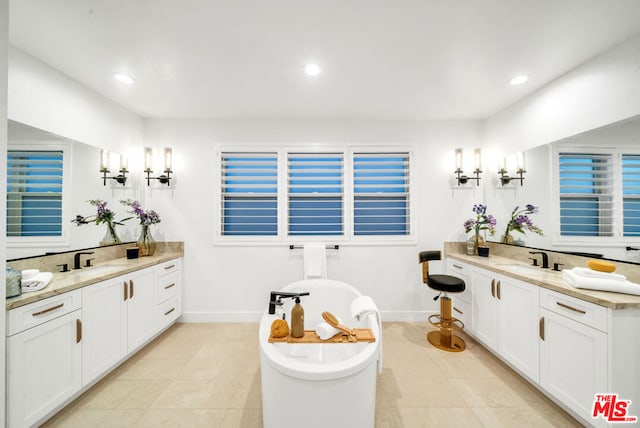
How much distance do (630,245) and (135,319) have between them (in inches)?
161

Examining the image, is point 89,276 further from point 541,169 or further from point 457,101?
point 541,169

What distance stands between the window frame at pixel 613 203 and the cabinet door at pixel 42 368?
3.99 meters

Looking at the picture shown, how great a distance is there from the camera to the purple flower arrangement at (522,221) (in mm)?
2406

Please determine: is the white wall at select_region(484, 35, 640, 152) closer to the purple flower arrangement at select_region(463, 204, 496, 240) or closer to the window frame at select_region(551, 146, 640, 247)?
the window frame at select_region(551, 146, 640, 247)

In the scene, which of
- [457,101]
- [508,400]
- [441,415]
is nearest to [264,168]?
[457,101]

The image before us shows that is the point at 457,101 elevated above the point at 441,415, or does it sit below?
above

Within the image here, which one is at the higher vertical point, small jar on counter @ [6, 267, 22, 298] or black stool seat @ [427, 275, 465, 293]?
small jar on counter @ [6, 267, 22, 298]

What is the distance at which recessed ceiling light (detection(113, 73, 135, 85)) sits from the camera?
216 centimetres

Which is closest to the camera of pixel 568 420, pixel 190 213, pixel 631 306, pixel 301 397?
pixel 301 397

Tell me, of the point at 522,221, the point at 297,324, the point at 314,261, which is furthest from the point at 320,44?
the point at 522,221

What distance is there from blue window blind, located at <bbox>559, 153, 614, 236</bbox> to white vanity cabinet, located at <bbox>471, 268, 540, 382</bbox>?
736 mm

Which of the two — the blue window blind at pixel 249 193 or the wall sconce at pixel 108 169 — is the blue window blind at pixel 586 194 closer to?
the blue window blind at pixel 249 193

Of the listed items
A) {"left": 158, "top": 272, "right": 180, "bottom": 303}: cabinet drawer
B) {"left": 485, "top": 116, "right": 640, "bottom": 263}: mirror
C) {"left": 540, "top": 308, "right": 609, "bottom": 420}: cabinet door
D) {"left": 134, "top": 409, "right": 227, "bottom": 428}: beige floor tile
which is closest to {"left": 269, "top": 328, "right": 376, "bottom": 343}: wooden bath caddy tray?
{"left": 134, "top": 409, "right": 227, "bottom": 428}: beige floor tile

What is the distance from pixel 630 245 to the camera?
1.71 m
